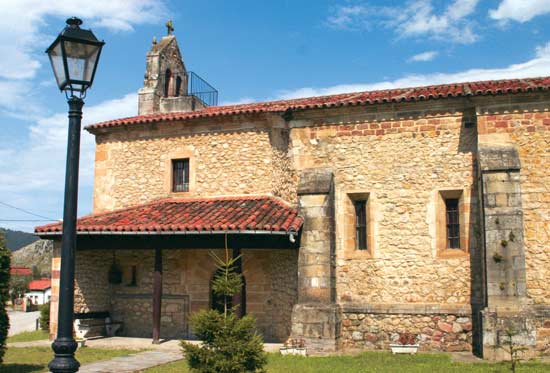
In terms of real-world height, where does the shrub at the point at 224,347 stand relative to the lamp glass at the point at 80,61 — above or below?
below

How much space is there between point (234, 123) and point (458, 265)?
23.0 ft

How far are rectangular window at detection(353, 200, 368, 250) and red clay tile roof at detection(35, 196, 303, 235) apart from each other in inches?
61.9

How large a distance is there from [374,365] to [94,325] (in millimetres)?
8178

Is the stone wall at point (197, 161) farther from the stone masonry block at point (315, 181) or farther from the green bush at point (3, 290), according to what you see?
the green bush at point (3, 290)

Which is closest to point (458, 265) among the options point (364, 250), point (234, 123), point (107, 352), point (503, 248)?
point (503, 248)

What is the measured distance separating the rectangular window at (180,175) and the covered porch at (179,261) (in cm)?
44

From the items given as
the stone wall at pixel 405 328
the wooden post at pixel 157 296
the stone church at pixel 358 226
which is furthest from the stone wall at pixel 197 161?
the stone wall at pixel 405 328

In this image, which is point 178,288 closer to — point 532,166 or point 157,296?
point 157,296

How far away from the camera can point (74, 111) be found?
5.40 meters

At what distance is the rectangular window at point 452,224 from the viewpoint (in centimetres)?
1364

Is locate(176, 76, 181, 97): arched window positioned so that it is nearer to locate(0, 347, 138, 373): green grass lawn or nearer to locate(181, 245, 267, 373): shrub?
locate(0, 347, 138, 373): green grass lawn

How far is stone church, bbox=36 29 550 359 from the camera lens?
12.7 metres

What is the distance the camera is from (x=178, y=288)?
16.0m

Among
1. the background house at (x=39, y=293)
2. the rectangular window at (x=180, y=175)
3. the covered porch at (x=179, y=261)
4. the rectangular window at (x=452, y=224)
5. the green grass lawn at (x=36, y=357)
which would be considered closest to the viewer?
the green grass lawn at (x=36, y=357)
